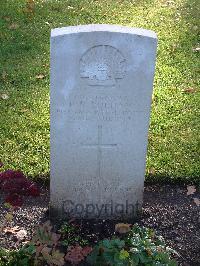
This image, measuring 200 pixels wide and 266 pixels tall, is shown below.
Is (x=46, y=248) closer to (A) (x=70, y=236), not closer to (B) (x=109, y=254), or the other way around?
(B) (x=109, y=254)

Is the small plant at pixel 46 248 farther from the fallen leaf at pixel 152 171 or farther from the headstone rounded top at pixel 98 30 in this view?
the fallen leaf at pixel 152 171

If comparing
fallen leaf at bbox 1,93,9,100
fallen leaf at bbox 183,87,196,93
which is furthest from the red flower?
fallen leaf at bbox 183,87,196,93

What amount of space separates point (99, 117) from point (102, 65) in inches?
16.7

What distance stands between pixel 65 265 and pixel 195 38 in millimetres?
4422

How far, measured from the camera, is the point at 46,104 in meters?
5.93

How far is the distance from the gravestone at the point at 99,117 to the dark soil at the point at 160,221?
0.15m

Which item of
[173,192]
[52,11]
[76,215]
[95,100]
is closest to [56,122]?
[95,100]

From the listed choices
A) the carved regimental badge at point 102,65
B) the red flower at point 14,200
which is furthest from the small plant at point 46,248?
the carved regimental badge at point 102,65

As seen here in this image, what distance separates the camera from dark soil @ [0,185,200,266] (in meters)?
4.22

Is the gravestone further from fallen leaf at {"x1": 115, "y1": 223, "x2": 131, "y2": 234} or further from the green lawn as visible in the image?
the green lawn

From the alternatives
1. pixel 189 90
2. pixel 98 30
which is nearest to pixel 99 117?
pixel 98 30

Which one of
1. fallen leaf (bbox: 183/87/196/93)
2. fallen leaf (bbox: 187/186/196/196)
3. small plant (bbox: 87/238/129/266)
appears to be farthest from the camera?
fallen leaf (bbox: 183/87/196/93)

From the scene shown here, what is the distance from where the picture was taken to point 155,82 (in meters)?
6.41

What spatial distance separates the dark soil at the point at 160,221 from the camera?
422 centimetres
